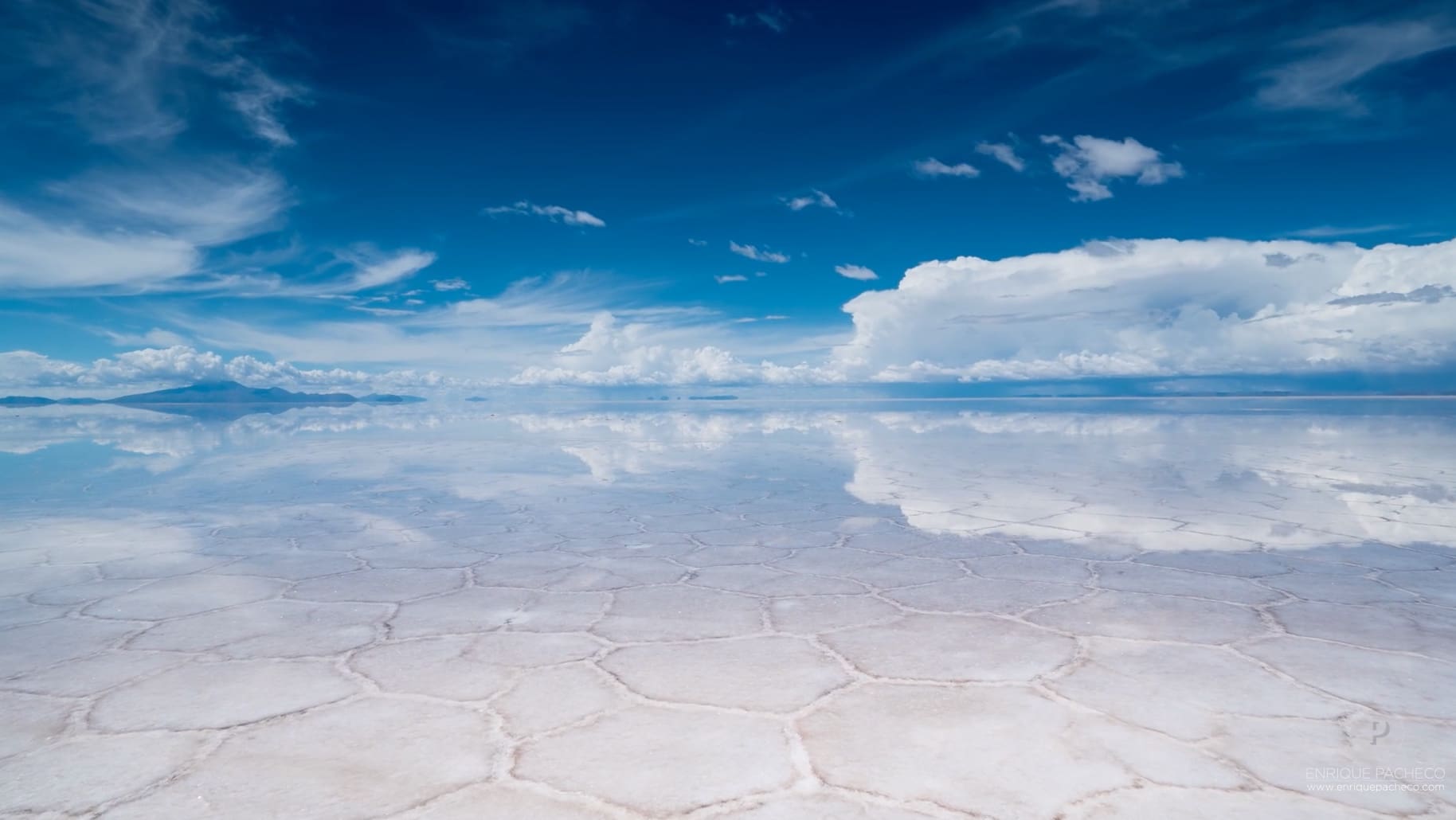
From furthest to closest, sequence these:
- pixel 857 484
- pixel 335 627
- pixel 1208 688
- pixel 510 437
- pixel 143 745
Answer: pixel 510 437, pixel 857 484, pixel 335 627, pixel 1208 688, pixel 143 745

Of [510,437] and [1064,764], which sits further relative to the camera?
[510,437]

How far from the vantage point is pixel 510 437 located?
19.0 meters

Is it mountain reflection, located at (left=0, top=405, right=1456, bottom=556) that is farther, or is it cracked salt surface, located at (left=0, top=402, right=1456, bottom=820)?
mountain reflection, located at (left=0, top=405, right=1456, bottom=556)

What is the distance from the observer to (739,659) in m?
2.98

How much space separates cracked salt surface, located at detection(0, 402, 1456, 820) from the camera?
80.0 inches

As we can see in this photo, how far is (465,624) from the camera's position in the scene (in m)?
3.49

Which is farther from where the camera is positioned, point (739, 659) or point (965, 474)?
point (965, 474)

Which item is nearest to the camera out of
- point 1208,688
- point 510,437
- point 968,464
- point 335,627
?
point 1208,688

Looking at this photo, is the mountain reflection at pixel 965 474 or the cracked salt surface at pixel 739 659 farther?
the mountain reflection at pixel 965 474

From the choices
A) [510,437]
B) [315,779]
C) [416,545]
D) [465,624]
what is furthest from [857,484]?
[510,437]

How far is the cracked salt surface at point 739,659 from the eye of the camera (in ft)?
6.67

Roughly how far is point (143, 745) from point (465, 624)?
1334 millimetres

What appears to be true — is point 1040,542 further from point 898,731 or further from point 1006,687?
point 898,731

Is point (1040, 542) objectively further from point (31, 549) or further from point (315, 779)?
point (31, 549)
